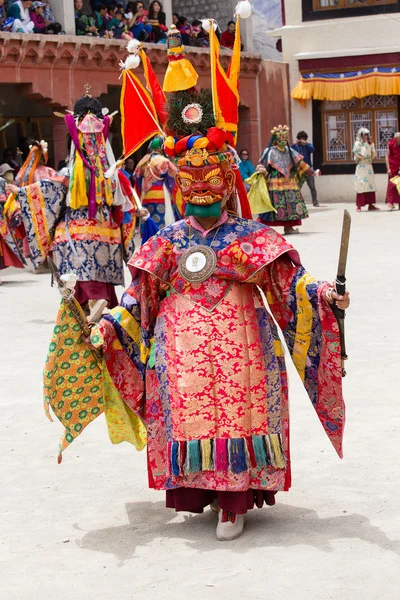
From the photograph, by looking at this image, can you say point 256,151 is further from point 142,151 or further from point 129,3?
point 129,3

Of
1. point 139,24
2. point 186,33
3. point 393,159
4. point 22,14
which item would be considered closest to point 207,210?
point 22,14

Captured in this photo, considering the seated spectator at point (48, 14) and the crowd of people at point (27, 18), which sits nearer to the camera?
the crowd of people at point (27, 18)

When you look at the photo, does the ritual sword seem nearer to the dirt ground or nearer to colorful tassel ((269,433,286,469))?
colorful tassel ((269,433,286,469))

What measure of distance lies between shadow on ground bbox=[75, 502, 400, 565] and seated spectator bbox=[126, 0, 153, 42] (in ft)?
51.8

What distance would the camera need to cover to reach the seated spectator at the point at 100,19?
742 inches

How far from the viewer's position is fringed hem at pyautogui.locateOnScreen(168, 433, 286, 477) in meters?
4.13

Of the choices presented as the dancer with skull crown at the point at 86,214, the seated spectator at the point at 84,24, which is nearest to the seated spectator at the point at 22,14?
the seated spectator at the point at 84,24

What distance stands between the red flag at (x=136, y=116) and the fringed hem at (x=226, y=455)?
1.25 meters

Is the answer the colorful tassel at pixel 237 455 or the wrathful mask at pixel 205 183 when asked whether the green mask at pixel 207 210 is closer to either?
the wrathful mask at pixel 205 183

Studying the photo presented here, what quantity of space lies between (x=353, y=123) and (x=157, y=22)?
16.8ft

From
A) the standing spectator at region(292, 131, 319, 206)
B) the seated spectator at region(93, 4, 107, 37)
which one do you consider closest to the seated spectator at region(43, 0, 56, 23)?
the seated spectator at region(93, 4, 107, 37)

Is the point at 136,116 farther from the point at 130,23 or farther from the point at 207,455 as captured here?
the point at 130,23

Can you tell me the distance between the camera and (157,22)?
20281 mm

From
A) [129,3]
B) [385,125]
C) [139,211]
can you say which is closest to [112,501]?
[139,211]
